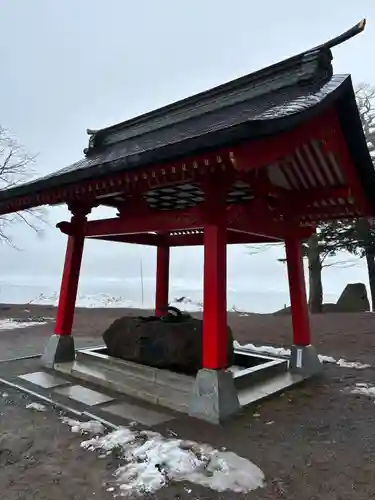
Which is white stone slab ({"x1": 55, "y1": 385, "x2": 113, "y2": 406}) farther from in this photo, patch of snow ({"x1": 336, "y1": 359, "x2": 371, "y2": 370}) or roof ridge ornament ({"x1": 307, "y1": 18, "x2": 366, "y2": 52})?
roof ridge ornament ({"x1": 307, "y1": 18, "x2": 366, "y2": 52})

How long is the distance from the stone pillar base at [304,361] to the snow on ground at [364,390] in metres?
0.71

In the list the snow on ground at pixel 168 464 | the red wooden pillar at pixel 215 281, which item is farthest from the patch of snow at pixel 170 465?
the red wooden pillar at pixel 215 281

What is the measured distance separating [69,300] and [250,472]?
405 centimetres

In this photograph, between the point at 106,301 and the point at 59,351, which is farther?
the point at 106,301

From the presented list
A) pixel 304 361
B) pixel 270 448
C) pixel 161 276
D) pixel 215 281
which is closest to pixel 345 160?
pixel 215 281

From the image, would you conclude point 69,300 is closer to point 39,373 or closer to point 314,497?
point 39,373

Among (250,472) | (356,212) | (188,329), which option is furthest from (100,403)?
(356,212)

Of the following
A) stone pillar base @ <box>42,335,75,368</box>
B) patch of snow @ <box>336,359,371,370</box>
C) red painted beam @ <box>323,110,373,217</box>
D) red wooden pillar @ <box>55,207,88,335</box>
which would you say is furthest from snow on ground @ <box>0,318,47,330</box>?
red painted beam @ <box>323,110,373,217</box>

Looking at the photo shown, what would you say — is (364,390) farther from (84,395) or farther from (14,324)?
(14,324)

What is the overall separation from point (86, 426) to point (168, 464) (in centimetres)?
106

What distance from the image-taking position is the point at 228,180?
4.02 m

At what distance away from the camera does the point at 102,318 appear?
12.6 metres

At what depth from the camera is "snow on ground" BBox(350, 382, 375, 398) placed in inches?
182

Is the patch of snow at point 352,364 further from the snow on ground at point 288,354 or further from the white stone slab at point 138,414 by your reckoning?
the white stone slab at point 138,414
